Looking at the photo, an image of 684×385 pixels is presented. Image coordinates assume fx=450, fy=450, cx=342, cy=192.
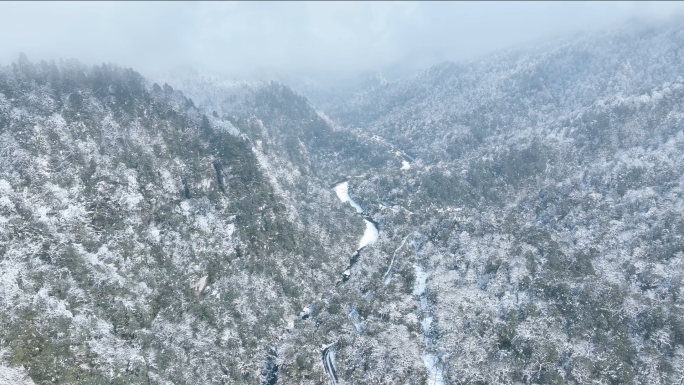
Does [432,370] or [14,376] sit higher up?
[14,376]

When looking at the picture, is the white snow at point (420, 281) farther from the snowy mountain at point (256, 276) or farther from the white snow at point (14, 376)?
the white snow at point (14, 376)

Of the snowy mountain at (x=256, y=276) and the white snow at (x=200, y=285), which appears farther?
the white snow at (x=200, y=285)

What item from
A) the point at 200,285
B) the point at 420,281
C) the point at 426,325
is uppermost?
the point at 200,285

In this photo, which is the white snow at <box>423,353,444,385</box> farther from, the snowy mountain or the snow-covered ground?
the snowy mountain

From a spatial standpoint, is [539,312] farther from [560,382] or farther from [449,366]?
[449,366]

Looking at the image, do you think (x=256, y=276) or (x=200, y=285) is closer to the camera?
(x=200, y=285)

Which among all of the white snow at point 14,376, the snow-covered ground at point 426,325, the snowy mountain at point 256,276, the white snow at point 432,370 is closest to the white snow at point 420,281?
the snow-covered ground at point 426,325

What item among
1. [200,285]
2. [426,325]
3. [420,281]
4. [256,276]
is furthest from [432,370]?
[200,285]

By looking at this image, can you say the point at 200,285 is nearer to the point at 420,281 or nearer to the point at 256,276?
the point at 256,276

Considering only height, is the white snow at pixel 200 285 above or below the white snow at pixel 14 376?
below

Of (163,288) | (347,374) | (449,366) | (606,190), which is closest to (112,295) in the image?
(163,288)

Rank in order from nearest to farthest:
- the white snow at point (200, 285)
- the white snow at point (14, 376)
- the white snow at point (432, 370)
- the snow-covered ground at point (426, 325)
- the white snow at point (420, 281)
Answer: the white snow at point (14, 376) → the white snow at point (432, 370) → the snow-covered ground at point (426, 325) → the white snow at point (200, 285) → the white snow at point (420, 281)
